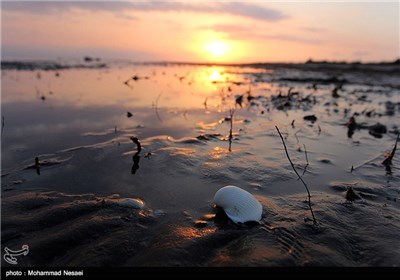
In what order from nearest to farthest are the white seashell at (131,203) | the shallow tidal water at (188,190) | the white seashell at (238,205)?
the shallow tidal water at (188,190) < the white seashell at (238,205) < the white seashell at (131,203)

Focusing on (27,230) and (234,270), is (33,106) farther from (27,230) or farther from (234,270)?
(234,270)

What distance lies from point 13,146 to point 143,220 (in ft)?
12.0

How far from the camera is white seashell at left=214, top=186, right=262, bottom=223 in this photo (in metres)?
3.06

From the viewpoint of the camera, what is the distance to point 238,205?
312 cm

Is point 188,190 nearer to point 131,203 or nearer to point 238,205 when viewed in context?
point 131,203

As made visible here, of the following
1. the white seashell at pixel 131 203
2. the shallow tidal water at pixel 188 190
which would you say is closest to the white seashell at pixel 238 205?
the shallow tidal water at pixel 188 190

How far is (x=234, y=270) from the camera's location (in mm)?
2346

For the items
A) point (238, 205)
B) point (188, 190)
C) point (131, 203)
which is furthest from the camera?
point (188, 190)

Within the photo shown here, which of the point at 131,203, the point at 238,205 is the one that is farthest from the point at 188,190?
the point at 238,205

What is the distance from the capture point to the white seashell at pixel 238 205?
3061 mm

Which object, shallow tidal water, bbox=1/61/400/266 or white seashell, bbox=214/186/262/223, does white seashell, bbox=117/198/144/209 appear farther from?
white seashell, bbox=214/186/262/223

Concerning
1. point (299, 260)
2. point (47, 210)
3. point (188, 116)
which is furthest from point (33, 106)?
point (299, 260)

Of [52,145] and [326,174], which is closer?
[326,174]

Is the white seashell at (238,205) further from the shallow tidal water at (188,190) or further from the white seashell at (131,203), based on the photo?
the white seashell at (131,203)
